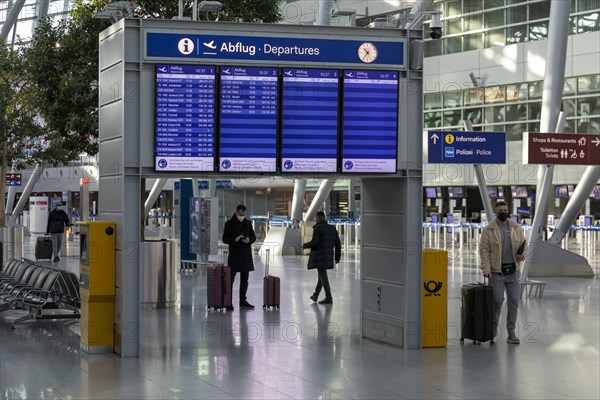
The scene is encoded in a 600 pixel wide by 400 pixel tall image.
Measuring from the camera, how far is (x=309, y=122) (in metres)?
12.0

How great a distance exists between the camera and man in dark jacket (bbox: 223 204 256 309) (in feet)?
55.1

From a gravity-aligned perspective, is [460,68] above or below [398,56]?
above

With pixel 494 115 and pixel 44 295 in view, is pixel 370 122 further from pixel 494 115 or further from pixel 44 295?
pixel 494 115

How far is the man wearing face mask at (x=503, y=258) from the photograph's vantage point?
12.5m

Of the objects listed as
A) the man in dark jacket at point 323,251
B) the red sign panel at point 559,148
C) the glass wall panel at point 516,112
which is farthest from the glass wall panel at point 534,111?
the man in dark jacket at point 323,251

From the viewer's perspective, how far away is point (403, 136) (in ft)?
40.4

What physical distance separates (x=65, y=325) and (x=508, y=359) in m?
6.46

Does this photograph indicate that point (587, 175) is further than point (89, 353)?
Yes

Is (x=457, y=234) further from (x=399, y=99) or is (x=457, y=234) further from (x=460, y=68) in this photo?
(x=399, y=99)

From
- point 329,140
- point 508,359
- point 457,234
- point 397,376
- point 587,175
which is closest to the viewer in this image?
point 397,376

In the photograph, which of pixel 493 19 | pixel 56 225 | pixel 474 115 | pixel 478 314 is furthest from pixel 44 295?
pixel 474 115

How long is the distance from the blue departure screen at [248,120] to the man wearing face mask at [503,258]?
289cm

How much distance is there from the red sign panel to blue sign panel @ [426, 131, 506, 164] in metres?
1.07

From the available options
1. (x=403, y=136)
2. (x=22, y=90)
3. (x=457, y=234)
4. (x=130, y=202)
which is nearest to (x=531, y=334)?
(x=403, y=136)
